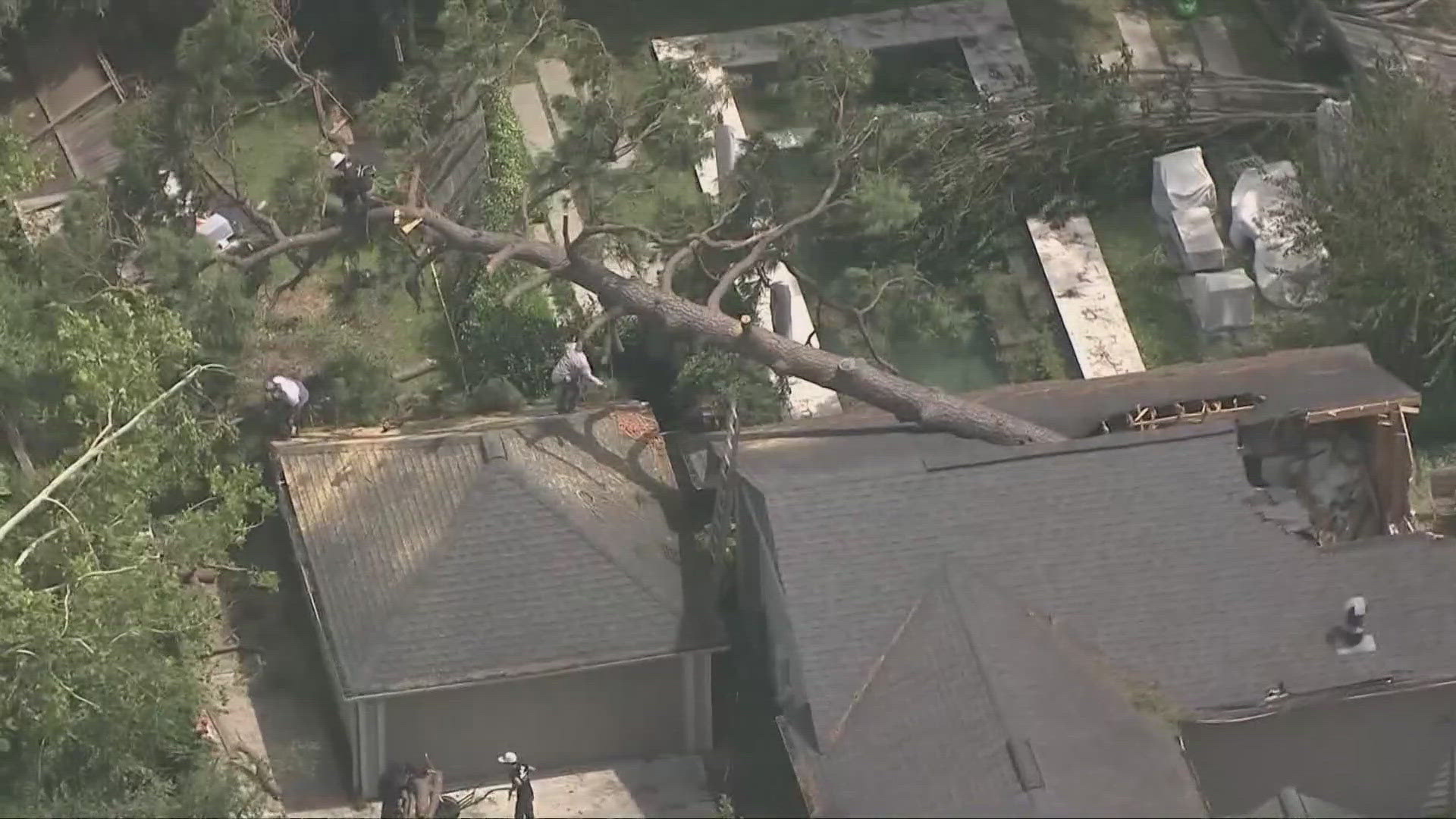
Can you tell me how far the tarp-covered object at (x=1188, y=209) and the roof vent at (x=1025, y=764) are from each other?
10.5 meters

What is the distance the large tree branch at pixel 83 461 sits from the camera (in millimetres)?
21719

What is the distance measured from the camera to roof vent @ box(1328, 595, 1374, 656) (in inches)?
827

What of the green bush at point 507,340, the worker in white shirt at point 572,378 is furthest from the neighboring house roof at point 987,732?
the green bush at point 507,340

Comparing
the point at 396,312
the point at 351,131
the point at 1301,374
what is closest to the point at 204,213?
the point at 396,312

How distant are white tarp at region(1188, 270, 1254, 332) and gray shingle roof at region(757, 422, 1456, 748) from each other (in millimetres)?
5909

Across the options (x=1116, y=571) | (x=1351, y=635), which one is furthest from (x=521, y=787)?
(x=1351, y=635)

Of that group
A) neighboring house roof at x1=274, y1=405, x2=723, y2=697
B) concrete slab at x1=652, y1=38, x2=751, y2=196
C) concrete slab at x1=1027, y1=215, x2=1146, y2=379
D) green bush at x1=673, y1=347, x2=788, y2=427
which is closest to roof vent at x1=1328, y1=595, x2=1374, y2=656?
neighboring house roof at x1=274, y1=405, x2=723, y2=697

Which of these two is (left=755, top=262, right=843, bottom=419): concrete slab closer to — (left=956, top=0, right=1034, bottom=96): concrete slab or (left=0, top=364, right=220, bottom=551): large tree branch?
(left=956, top=0, right=1034, bottom=96): concrete slab

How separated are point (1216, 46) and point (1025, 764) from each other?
1500cm

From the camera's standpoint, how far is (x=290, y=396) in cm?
2361

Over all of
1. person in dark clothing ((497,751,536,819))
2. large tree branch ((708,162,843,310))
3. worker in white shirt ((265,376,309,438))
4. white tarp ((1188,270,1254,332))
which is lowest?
white tarp ((1188,270,1254,332))

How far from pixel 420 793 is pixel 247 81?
7.59 meters

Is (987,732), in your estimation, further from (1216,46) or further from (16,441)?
(1216,46)

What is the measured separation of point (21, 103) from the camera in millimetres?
29406
